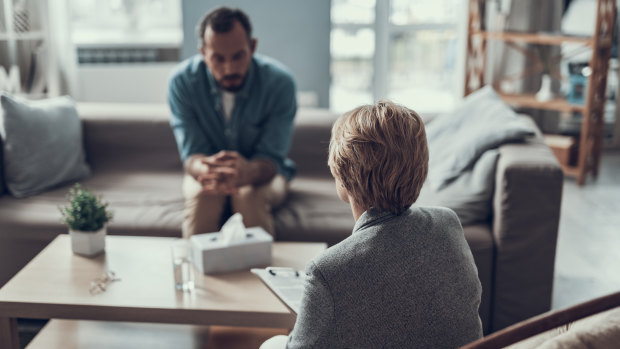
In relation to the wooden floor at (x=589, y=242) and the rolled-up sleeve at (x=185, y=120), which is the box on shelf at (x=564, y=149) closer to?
the wooden floor at (x=589, y=242)

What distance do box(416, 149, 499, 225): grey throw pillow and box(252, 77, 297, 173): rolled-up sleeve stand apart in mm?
602

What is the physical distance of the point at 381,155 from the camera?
3.59 ft

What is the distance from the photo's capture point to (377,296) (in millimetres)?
1075

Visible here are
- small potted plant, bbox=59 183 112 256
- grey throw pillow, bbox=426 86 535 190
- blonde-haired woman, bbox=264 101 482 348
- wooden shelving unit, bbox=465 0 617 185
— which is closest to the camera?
blonde-haired woman, bbox=264 101 482 348

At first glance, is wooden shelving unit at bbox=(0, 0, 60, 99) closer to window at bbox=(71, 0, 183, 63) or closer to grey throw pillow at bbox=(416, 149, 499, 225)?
window at bbox=(71, 0, 183, 63)

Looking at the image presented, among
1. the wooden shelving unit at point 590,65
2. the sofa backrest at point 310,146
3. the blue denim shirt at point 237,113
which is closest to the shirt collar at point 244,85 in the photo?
the blue denim shirt at point 237,113

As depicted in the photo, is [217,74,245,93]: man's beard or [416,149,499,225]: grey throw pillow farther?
[217,74,245,93]: man's beard

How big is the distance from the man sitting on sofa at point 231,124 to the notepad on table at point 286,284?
78 centimetres

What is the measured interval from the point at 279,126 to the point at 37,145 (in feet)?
3.14

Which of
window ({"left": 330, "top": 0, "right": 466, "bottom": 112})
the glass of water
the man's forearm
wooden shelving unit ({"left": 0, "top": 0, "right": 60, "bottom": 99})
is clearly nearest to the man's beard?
the man's forearm

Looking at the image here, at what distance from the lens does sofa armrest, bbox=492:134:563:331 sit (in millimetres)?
2186

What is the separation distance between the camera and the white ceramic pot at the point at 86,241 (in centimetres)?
201

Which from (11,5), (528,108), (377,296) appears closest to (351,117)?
(377,296)

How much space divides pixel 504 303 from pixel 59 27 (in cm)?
286
